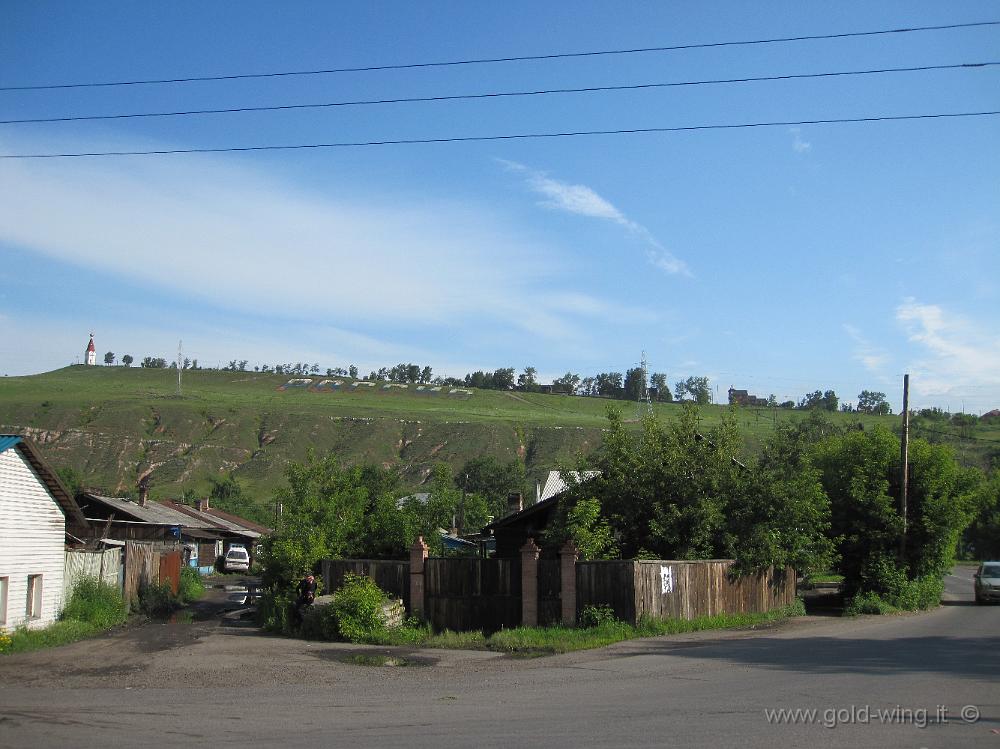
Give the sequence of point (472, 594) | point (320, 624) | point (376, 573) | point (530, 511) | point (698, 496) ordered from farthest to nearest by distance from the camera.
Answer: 1. point (530, 511)
2. point (698, 496)
3. point (376, 573)
4. point (472, 594)
5. point (320, 624)

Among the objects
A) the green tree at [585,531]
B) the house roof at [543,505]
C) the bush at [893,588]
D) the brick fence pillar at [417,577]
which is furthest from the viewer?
the bush at [893,588]

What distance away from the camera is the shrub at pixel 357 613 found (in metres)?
20.3

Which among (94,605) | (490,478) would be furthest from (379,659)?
(490,478)

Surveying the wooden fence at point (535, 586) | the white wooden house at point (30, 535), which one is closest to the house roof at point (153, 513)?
the white wooden house at point (30, 535)

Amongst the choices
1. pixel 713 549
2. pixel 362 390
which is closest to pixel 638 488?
pixel 713 549

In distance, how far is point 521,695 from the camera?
12.5 metres

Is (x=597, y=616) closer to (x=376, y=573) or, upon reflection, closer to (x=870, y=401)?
(x=376, y=573)

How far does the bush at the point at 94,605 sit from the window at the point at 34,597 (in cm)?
114

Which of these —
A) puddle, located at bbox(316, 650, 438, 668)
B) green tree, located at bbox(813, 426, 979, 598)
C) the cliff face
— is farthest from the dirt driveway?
the cliff face

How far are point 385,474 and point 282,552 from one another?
5554 millimetres

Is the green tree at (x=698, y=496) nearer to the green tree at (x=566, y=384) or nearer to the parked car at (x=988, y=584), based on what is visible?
the parked car at (x=988, y=584)

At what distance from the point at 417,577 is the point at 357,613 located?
6.89ft

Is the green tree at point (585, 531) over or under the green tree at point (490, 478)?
under

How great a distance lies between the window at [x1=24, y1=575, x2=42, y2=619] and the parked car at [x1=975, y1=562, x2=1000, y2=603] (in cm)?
3224
